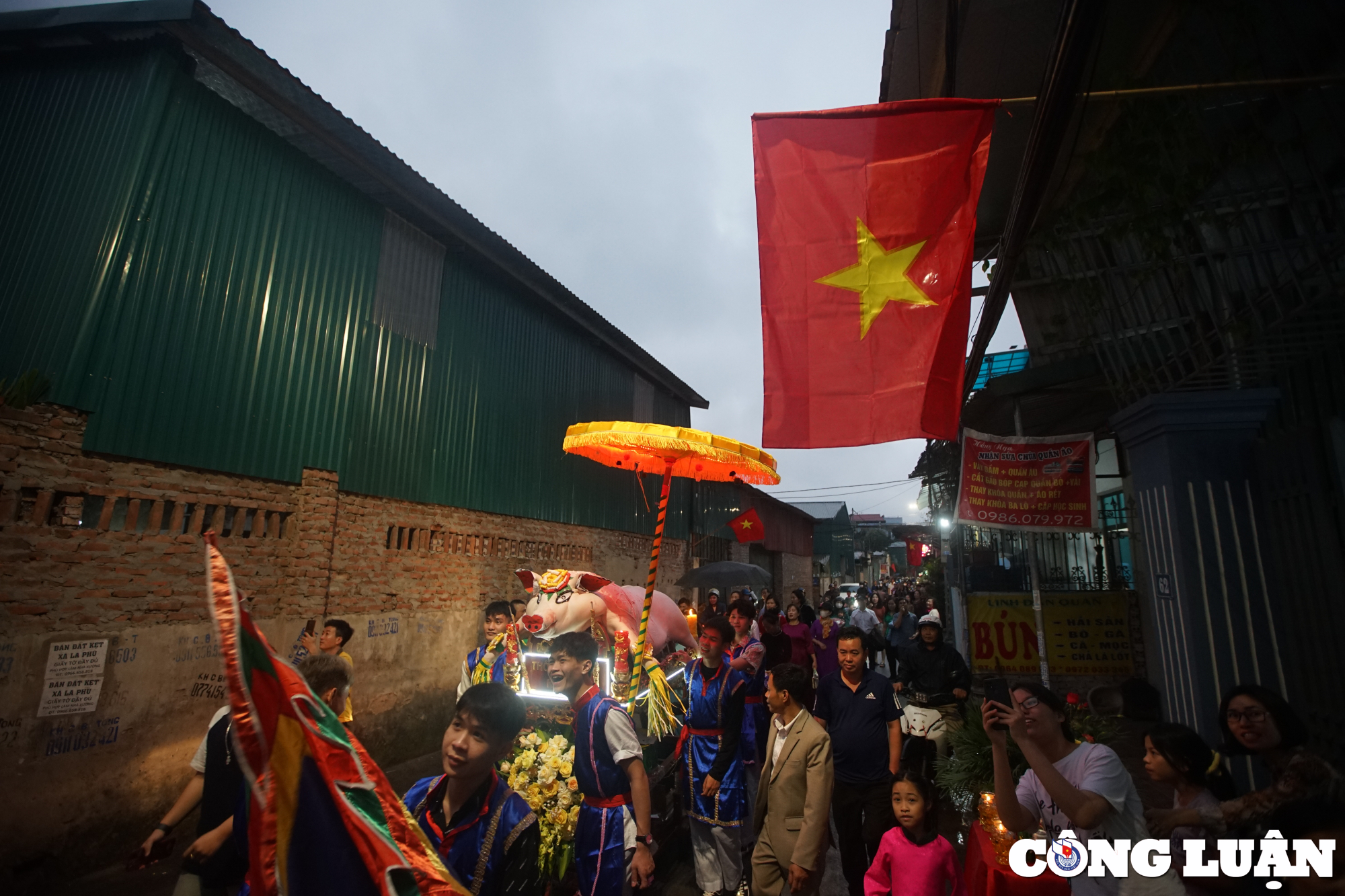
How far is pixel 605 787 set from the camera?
3.60 metres

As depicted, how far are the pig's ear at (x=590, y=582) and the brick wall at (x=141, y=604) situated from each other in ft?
12.1

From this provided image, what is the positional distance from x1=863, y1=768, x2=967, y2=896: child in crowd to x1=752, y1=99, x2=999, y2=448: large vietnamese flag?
75.5 inches

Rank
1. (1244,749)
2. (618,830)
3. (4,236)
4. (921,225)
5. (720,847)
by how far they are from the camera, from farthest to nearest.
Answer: (4,236) < (720,847) < (921,225) < (618,830) < (1244,749)

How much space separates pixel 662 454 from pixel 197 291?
17.4 ft

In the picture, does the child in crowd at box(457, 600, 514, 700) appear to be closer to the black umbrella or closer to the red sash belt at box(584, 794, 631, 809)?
the red sash belt at box(584, 794, 631, 809)

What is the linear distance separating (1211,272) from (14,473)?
9.33 metres

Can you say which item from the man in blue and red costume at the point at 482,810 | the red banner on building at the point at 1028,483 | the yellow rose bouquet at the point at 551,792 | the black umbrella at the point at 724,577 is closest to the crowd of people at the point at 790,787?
the man in blue and red costume at the point at 482,810

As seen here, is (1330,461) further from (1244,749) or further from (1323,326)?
(1244,749)

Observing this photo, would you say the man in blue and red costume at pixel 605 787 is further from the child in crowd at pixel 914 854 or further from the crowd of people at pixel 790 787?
the child in crowd at pixel 914 854

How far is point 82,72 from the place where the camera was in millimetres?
6988

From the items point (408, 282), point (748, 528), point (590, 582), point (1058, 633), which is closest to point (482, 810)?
point (590, 582)

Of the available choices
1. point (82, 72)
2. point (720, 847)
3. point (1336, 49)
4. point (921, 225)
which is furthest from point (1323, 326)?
point (82, 72)

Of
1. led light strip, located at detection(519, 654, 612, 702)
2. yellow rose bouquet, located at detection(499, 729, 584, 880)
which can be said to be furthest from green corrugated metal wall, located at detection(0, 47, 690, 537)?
yellow rose bouquet, located at detection(499, 729, 584, 880)

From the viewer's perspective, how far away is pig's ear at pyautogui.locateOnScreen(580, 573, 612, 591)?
21.3 ft
